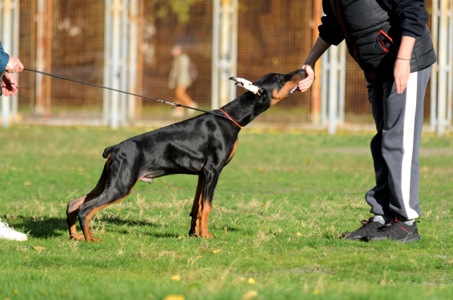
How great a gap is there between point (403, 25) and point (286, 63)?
47.6 ft

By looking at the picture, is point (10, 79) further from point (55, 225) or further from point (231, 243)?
point (231, 243)

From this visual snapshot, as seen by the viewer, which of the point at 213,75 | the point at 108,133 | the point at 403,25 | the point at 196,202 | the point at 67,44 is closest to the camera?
the point at 403,25

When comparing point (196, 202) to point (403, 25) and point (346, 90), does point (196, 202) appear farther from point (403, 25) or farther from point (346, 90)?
point (346, 90)

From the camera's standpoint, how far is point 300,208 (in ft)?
31.2

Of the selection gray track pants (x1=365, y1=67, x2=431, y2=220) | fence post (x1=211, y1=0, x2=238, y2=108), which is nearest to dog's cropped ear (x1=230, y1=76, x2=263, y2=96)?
gray track pants (x1=365, y1=67, x2=431, y2=220)

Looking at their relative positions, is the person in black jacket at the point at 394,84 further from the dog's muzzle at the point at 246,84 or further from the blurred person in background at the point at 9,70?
the blurred person in background at the point at 9,70

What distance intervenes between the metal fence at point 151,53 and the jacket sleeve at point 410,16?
509 inches

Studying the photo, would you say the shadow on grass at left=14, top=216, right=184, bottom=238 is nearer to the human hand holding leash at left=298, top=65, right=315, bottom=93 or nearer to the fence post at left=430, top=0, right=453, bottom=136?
the human hand holding leash at left=298, top=65, right=315, bottom=93

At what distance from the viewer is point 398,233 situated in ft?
24.5

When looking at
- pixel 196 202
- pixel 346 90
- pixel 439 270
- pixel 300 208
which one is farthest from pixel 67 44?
pixel 439 270

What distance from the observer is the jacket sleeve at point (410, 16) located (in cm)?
710

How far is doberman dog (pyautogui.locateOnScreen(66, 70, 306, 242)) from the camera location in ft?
24.3

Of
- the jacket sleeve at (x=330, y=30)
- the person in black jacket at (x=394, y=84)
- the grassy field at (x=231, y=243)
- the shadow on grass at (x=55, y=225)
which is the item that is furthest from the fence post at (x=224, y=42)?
the person in black jacket at (x=394, y=84)

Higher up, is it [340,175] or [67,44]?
[67,44]
